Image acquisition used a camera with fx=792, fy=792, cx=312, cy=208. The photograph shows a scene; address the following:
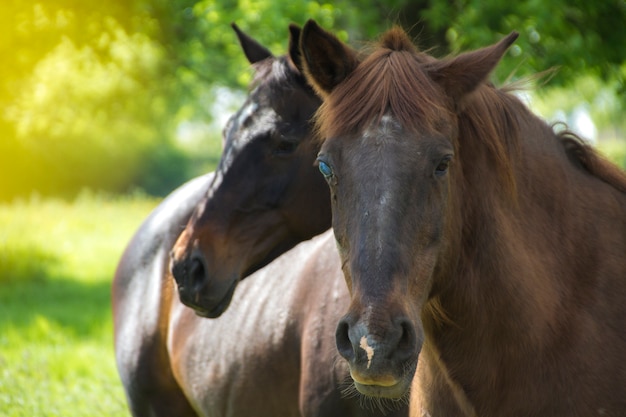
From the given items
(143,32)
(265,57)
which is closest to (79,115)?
(143,32)

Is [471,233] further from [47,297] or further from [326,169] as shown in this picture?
[47,297]

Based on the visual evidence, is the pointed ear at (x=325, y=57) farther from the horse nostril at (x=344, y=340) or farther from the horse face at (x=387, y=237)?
the horse nostril at (x=344, y=340)

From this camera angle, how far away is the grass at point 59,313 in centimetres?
670

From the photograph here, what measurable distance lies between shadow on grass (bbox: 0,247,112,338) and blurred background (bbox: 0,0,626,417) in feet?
0.11

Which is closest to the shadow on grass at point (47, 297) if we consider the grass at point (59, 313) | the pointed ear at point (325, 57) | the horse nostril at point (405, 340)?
the grass at point (59, 313)

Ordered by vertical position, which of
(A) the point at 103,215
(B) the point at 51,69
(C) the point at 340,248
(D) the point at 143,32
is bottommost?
(A) the point at 103,215

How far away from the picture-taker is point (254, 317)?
4434 mm

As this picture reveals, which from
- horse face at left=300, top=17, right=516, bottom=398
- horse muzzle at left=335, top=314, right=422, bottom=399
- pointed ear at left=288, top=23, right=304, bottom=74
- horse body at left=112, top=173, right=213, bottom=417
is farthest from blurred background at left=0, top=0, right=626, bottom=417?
horse muzzle at left=335, top=314, right=422, bottom=399

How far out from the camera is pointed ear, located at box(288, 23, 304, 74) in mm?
3413

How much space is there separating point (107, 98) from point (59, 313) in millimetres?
18507

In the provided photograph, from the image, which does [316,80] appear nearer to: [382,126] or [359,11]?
[382,126]

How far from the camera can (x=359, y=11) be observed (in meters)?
8.09

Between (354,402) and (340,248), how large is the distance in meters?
1.04

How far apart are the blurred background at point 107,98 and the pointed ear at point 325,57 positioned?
0.69 metres
